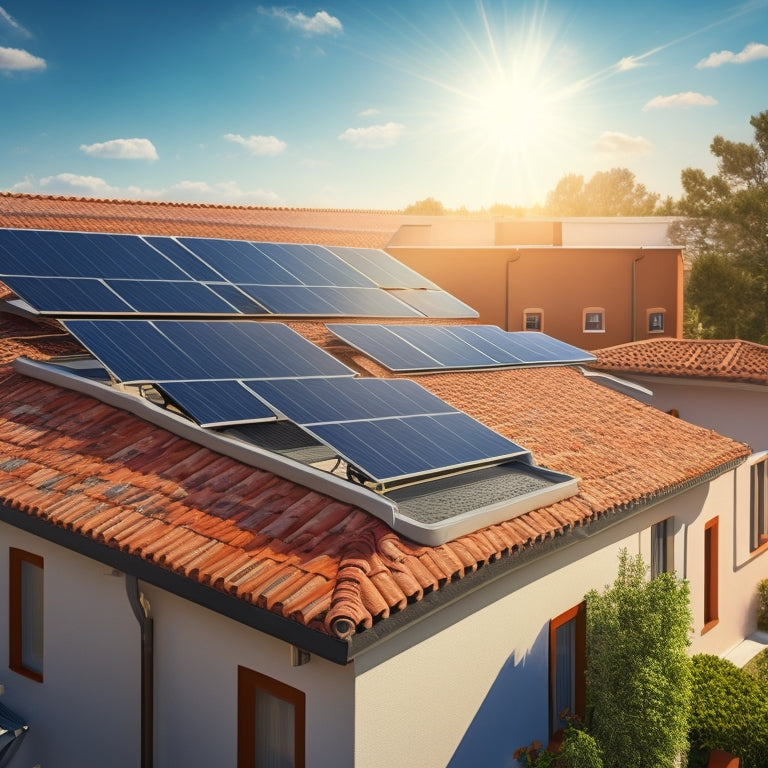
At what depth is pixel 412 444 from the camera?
395 inches

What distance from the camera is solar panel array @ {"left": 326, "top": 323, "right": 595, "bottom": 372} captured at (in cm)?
1488

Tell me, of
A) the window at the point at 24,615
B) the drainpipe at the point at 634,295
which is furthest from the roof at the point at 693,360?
the window at the point at 24,615

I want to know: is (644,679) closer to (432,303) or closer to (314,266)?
(432,303)

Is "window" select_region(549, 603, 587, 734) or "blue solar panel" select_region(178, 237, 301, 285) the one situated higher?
"blue solar panel" select_region(178, 237, 301, 285)

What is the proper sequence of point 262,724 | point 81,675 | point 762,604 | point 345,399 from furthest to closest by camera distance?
point 762,604 → point 345,399 → point 81,675 → point 262,724

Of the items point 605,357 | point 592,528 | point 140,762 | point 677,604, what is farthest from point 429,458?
point 605,357

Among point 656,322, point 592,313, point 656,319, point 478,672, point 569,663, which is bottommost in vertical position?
point 569,663

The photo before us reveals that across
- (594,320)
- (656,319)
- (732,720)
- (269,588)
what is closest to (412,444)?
(269,588)

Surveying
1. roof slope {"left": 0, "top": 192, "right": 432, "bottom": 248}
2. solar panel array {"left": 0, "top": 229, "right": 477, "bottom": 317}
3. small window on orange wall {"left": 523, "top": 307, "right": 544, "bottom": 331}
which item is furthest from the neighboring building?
small window on orange wall {"left": 523, "top": 307, "right": 544, "bottom": 331}

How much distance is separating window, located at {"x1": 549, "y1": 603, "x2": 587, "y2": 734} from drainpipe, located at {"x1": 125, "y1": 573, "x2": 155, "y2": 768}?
4748mm

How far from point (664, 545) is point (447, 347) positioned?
5.25 meters

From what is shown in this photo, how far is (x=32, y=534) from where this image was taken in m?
10.0

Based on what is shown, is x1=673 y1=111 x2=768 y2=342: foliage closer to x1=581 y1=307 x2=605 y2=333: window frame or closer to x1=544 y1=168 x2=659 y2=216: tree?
x1=581 y1=307 x2=605 y2=333: window frame

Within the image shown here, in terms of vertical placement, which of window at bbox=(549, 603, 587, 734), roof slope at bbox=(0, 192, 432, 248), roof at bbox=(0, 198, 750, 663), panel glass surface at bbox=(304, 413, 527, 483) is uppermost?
roof slope at bbox=(0, 192, 432, 248)
